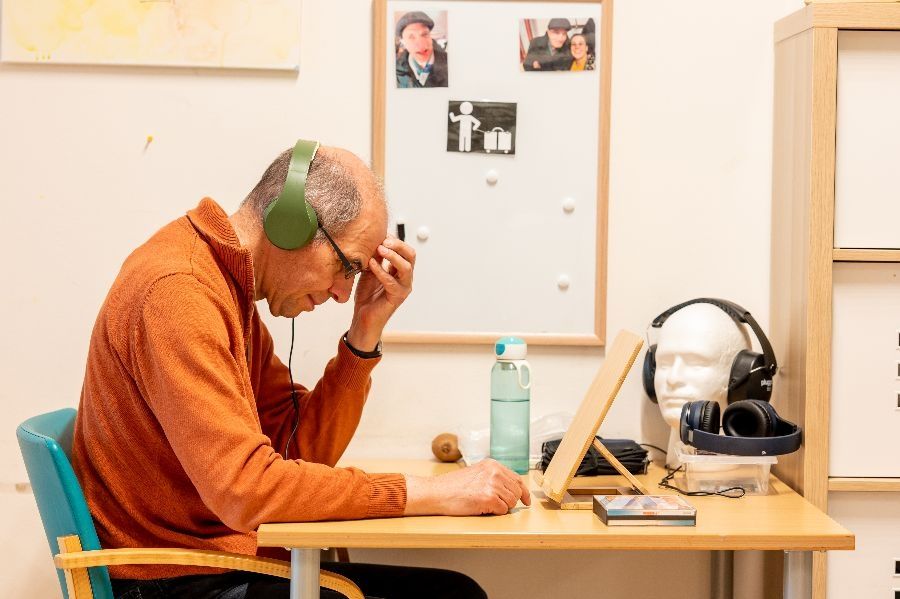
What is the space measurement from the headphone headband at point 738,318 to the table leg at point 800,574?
458mm

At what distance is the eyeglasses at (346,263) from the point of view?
5.51 ft

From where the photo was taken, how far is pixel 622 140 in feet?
7.23

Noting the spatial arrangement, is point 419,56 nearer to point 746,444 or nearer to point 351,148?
→ point 351,148

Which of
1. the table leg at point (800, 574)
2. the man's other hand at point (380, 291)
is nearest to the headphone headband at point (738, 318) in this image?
the table leg at point (800, 574)

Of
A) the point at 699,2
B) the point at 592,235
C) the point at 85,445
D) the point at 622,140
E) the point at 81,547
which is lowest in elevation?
the point at 81,547

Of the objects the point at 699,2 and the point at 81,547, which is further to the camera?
the point at 699,2

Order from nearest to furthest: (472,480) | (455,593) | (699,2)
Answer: (472,480) → (455,593) → (699,2)

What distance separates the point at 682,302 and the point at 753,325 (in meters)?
0.23

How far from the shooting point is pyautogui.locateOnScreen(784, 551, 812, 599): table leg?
63.3 inches

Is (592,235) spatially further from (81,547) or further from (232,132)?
(81,547)

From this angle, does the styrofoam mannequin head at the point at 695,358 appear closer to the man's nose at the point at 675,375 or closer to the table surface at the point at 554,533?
the man's nose at the point at 675,375

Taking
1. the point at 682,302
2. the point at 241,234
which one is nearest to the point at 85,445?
the point at 241,234

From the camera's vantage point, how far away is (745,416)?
74.1 inches

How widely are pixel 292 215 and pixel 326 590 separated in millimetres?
667
